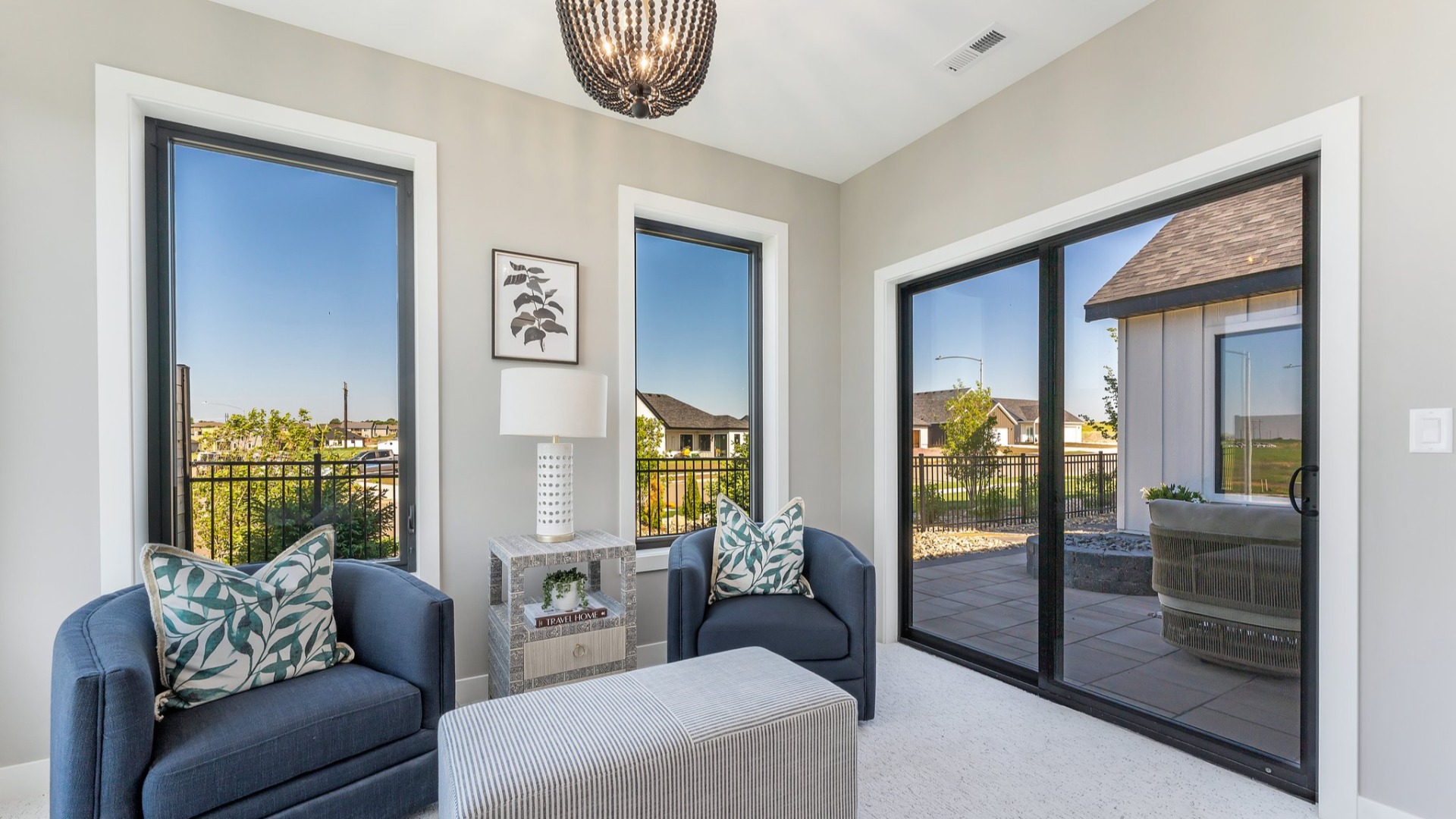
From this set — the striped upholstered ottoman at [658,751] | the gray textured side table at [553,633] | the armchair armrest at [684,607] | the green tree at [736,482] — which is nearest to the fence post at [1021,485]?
the green tree at [736,482]

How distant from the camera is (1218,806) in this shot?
199 cm

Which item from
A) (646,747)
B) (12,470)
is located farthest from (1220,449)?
(12,470)

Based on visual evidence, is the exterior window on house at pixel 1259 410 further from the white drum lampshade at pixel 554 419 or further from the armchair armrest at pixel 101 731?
the armchair armrest at pixel 101 731

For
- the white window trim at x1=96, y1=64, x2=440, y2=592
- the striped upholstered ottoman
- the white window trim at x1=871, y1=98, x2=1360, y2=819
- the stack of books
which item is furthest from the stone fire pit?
the white window trim at x1=96, y1=64, x2=440, y2=592

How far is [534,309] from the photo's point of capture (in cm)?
296

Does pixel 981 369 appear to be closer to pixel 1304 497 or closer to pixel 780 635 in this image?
pixel 1304 497

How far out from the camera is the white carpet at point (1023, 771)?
78.0 inches

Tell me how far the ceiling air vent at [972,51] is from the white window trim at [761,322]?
1242mm

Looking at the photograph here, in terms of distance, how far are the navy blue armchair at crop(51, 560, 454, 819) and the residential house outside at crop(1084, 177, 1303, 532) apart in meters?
2.69

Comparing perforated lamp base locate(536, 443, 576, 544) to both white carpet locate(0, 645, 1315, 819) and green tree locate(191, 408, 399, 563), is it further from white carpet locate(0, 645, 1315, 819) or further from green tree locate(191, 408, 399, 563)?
white carpet locate(0, 645, 1315, 819)

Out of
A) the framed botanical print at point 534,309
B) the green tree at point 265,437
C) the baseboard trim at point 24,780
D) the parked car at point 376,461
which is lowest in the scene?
the baseboard trim at point 24,780

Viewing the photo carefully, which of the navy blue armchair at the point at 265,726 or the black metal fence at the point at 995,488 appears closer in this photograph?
the navy blue armchair at the point at 265,726

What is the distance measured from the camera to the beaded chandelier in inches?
59.4

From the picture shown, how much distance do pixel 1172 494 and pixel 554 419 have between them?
8.07ft
